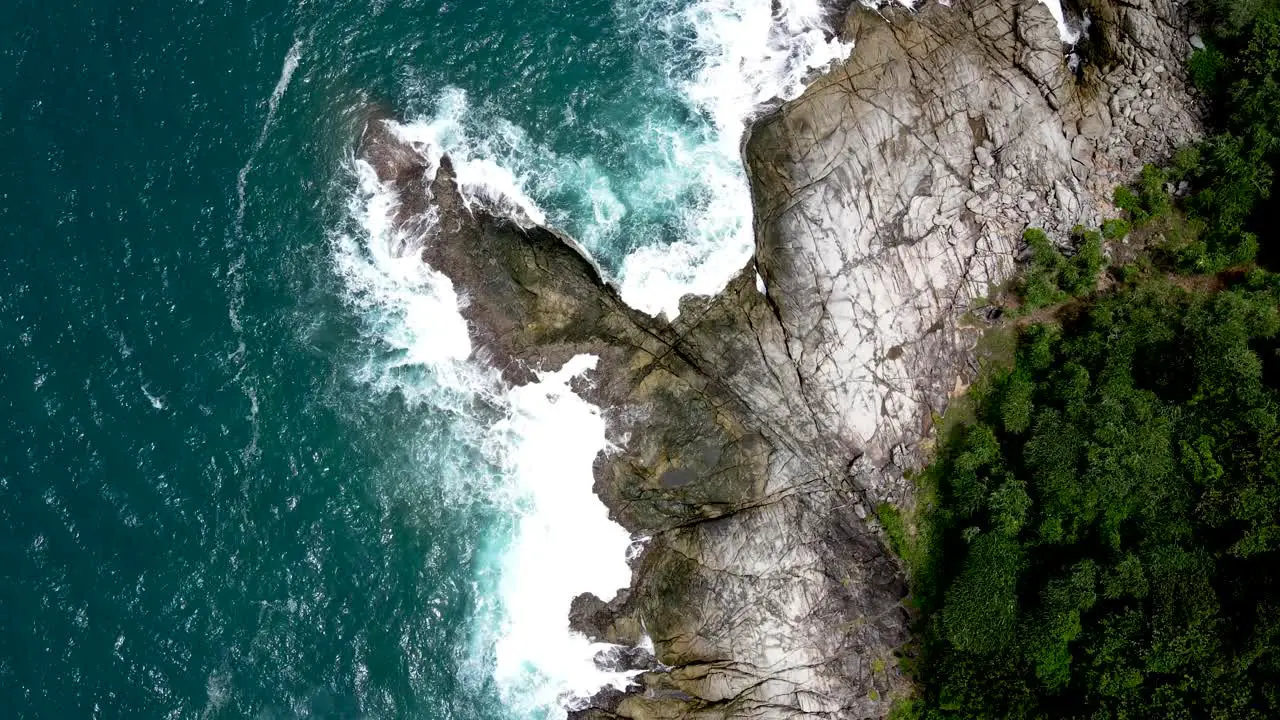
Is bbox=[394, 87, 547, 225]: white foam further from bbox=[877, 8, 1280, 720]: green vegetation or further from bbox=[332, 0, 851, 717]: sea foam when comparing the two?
bbox=[877, 8, 1280, 720]: green vegetation

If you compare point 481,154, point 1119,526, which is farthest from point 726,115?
point 1119,526

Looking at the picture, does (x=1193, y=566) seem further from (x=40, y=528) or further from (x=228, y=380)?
(x=40, y=528)

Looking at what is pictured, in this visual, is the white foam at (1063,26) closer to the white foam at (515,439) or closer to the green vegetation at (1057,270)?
the green vegetation at (1057,270)

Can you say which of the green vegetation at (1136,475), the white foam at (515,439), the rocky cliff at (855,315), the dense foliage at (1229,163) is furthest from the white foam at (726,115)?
the dense foliage at (1229,163)

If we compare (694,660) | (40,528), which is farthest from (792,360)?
(40,528)

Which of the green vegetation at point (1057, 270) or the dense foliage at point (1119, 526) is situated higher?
the green vegetation at point (1057, 270)

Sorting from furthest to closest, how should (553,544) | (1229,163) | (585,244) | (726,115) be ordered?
(553,544), (726,115), (585,244), (1229,163)

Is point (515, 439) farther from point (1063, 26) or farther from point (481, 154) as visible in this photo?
point (1063, 26)
